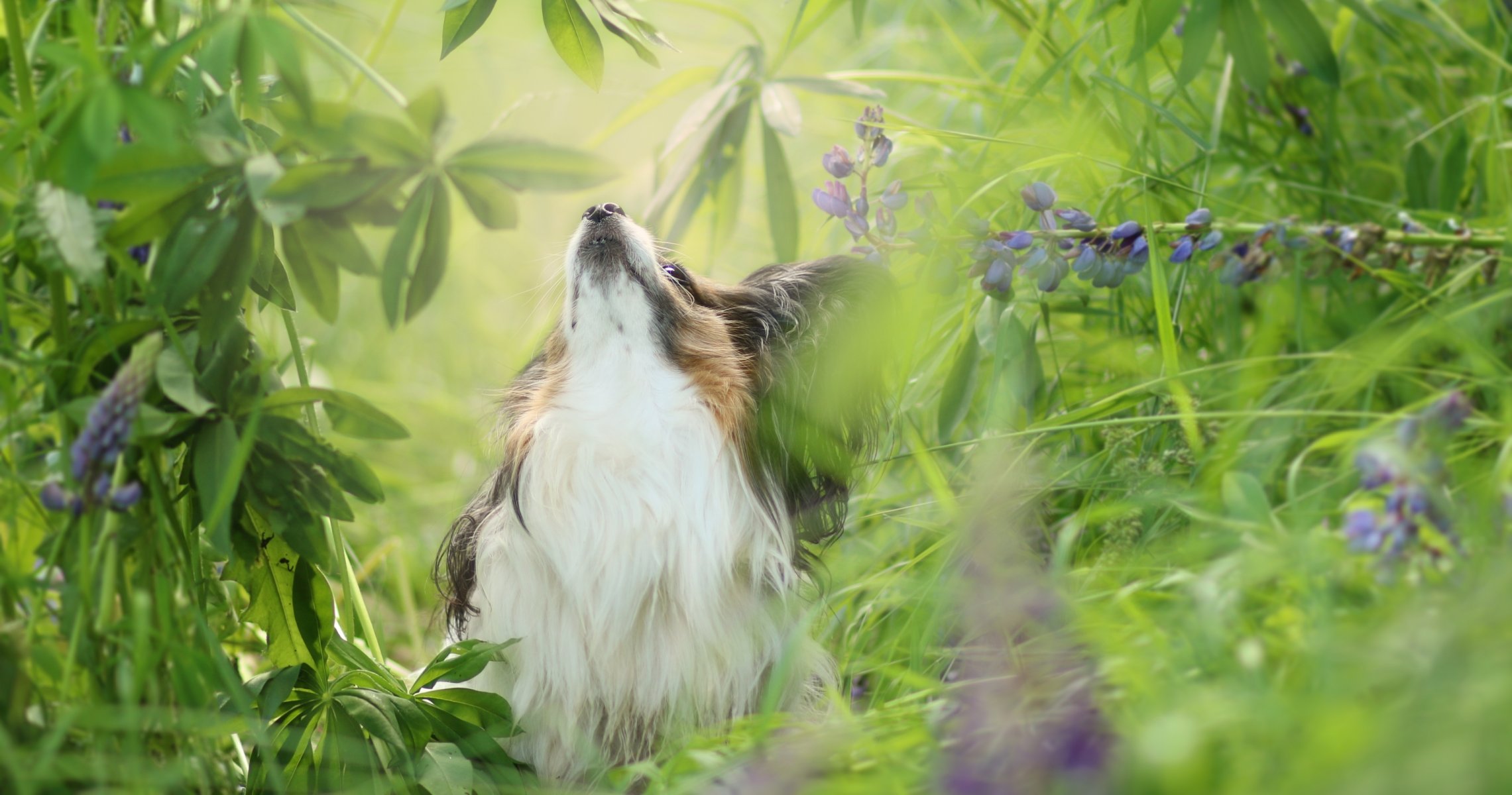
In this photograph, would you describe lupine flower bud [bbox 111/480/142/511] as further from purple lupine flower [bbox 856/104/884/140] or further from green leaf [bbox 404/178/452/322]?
purple lupine flower [bbox 856/104/884/140]

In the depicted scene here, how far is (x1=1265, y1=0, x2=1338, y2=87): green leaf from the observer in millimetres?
1929

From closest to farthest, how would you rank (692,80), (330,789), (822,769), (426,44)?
(822,769) → (330,789) → (692,80) → (426,44)

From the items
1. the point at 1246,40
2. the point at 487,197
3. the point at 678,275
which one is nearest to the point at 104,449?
the point at 487,197

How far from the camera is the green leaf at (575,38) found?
1.73 m

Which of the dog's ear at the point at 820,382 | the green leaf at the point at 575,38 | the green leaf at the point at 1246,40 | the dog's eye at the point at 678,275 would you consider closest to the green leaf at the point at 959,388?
the dog's ear at the point at 820,382

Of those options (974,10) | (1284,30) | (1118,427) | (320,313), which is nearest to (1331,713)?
(1118,427)

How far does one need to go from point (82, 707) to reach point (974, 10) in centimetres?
332

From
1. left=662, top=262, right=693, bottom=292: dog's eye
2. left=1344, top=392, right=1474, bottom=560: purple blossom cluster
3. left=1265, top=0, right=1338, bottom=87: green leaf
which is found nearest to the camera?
left=1344, top=392, right=1474, bottom=560: purple blossom cluster

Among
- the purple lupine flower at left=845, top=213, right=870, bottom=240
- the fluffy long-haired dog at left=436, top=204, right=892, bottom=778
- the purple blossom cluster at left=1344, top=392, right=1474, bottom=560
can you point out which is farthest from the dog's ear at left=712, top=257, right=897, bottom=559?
the purple blossom cluster at left=1344, top=392, right=1474, bottom=560

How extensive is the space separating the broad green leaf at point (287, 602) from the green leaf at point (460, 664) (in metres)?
0.16

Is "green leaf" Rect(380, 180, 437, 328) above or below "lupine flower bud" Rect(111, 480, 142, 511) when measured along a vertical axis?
above

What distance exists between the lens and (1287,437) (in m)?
1.67

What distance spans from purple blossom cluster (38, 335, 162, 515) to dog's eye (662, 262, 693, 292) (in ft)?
3.37

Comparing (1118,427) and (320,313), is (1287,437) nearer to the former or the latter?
(1118,427)
